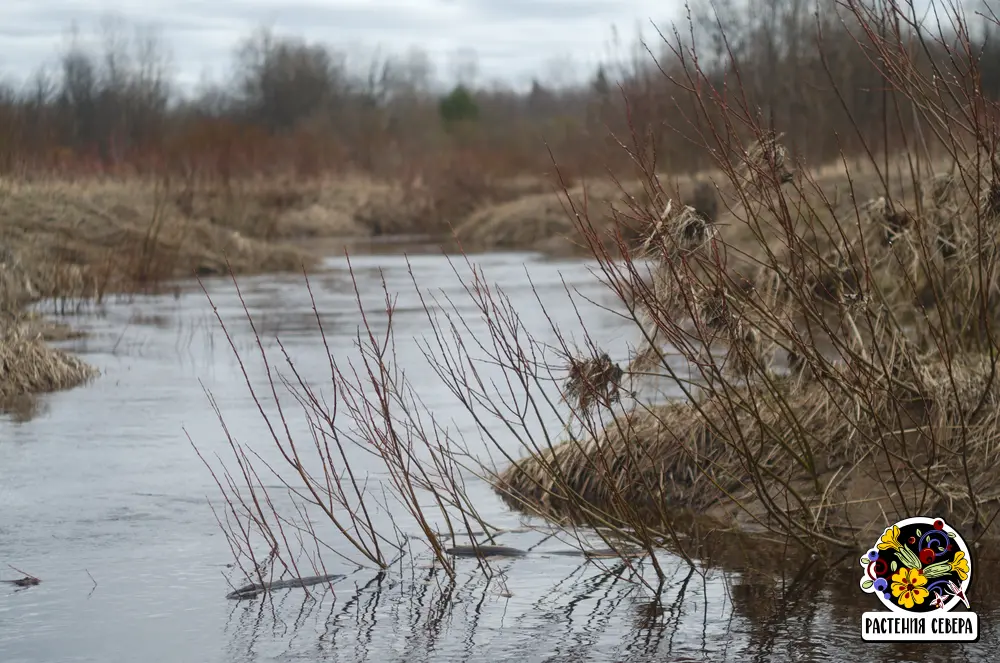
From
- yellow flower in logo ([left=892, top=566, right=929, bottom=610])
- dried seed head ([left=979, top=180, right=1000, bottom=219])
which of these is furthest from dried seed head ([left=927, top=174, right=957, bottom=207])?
yellow flower in logo ([left=892, top=566, right=929, bottom=610])

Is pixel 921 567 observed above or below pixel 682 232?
below

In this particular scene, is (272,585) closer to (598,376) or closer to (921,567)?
(598,376)

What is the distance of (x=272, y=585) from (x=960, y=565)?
9.35ft

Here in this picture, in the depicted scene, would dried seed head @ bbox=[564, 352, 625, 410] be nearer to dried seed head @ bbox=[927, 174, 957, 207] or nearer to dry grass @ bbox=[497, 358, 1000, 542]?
dry grass @ bbox=[497, 358, 1000, 542]

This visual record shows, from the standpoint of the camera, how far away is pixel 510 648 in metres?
5.62

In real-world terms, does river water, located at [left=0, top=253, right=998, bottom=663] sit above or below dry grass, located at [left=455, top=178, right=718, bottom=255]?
above

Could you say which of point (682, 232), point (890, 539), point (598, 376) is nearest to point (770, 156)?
point (682, 232)

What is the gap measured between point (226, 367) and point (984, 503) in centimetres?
823

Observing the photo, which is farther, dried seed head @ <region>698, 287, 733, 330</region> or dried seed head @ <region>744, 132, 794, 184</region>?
dried seed head @ <region>698, 287, 733, 330</region>

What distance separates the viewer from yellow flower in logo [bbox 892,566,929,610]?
5570 mm

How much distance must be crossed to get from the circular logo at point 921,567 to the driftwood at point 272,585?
7.80ft

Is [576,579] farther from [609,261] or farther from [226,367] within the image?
[226,367]
